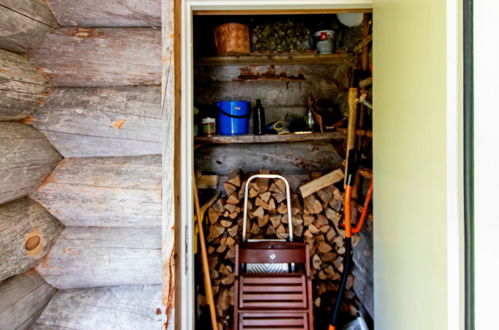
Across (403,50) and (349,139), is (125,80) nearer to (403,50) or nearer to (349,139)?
(403,50)

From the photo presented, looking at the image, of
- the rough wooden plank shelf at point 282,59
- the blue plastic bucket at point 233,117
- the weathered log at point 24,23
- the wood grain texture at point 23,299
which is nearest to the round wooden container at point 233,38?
the rough wooden plank shelf at point 282,59

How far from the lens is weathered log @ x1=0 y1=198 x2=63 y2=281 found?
3.24 ft

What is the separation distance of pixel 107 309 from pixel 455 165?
129 centimetres

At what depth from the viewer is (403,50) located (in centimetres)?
109

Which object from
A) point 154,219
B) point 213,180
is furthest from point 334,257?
point 154,219

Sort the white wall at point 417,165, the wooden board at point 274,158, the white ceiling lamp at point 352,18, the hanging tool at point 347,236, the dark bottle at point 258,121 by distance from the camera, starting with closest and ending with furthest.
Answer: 1. the white wall at point 417,165
2. the hanging tool at point 347,236
3. the white ceiling lamp at point 352,18
4. the dark bottle at point 258,121
5. the wooden board at point 274,158

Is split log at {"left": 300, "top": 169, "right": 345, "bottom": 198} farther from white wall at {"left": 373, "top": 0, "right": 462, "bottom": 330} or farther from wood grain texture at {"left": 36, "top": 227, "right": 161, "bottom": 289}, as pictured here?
wood grain texture at {"left": 36, "top": 227, "right": 161, "bottom": 289}

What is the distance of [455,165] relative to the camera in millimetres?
801

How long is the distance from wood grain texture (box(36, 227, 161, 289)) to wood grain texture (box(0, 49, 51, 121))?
A: 1.54 feet

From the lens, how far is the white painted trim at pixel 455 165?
0.79 m

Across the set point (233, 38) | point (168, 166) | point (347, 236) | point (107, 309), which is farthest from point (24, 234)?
point (233, 38)

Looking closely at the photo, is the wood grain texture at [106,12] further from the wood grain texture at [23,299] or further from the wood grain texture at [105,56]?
the wood grain texture at [23,299]
